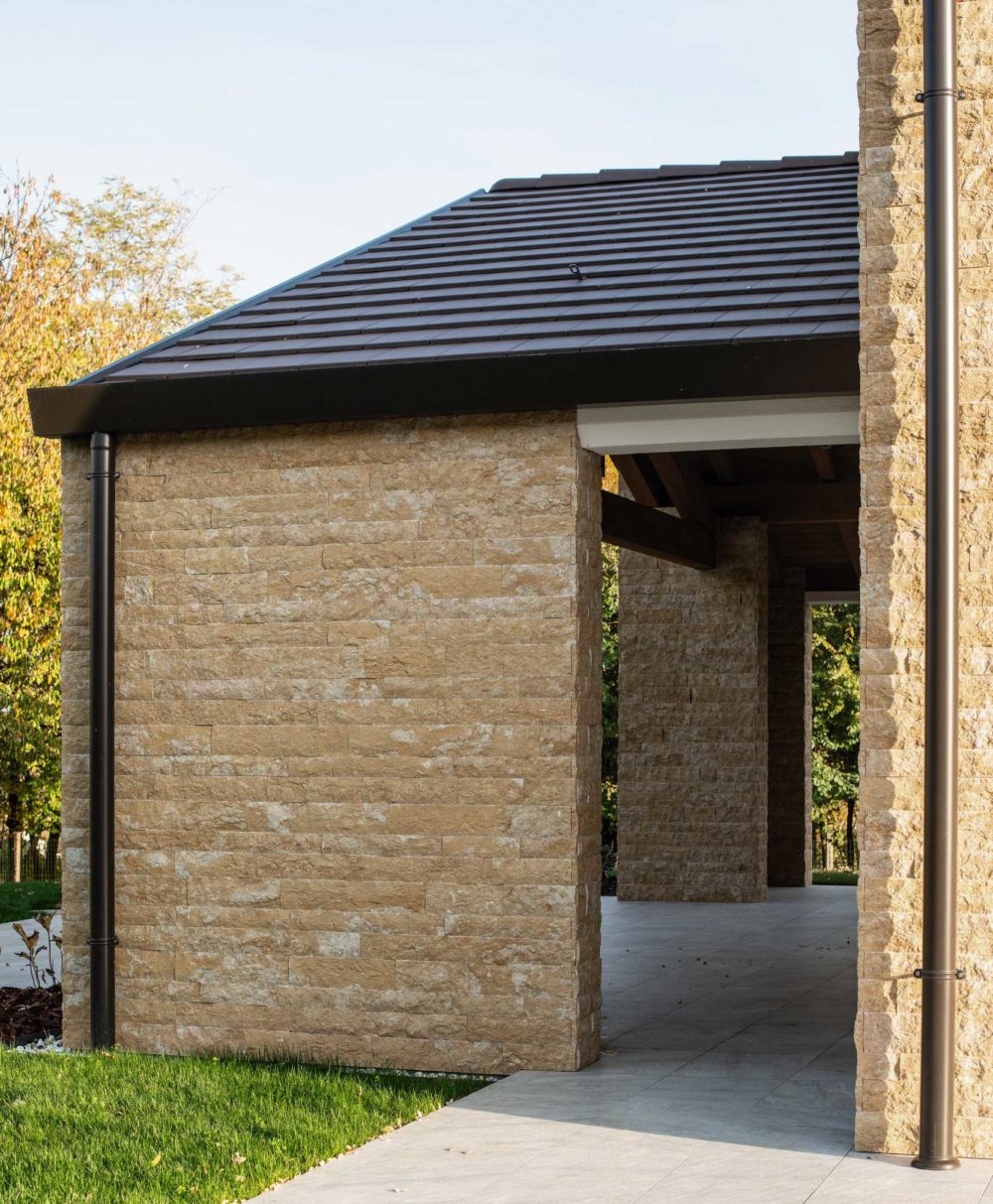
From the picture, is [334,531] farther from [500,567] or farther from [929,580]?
[929,580]

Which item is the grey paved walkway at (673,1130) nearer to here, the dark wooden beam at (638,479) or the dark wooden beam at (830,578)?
the dark wooden beam at (638,479)

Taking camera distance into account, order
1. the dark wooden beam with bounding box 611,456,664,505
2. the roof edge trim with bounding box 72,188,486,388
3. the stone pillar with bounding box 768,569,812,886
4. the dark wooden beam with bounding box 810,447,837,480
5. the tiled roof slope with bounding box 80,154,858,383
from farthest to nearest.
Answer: the stone pillar with bounding box 768,569,812,886
the dark wooden beam with bounding box 611,456,664,505
the dark wooden beam with bounding box 810,447,837,480
the roof edge trim with bounding box 72,188,486,388
the tiled roof slope with bounding box 80,154,858,383

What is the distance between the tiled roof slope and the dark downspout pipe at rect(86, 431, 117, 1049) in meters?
0.60

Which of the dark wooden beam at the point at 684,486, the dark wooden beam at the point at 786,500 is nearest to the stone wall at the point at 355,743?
the dark wooden beam at the point at 684,486

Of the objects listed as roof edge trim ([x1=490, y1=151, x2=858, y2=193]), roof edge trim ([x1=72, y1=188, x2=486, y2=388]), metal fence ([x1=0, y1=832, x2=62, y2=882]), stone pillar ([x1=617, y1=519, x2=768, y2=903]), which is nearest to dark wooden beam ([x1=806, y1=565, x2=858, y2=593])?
stone pillar ([x1=617, y1=519, x2=768, y2=903])

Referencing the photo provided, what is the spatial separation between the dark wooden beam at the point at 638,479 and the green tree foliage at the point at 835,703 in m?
10.2

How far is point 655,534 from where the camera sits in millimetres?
11547

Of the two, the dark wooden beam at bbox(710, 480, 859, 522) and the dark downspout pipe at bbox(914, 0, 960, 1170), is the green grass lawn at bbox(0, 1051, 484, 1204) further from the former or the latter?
the dark wooden beam at bbox(710, 480, 859, 522)

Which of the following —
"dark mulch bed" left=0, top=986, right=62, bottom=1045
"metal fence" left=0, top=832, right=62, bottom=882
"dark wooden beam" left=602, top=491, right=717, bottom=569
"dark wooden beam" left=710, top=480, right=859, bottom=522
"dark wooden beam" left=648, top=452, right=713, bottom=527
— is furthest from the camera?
"metal fence" left=0, top=832, right=62, bottom=882

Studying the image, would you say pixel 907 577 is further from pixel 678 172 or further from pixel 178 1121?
pixel 678 172

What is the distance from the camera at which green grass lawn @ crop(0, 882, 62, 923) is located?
549 inches

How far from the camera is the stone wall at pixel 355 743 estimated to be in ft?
23.1

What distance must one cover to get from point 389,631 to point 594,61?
3601 centimetres

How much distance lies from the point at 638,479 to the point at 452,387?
6.29m
